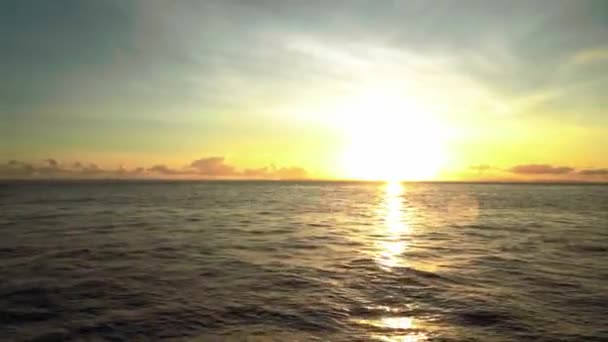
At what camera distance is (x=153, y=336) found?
420 inches

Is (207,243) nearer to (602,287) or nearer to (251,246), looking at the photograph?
(251,246)

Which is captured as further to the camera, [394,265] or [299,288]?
[394,265]

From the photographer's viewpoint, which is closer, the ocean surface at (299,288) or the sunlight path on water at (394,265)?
the sunlight path on water at (394,265)

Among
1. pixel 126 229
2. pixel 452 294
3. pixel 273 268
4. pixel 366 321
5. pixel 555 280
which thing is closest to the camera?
pixel 366 321

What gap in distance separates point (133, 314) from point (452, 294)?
10833 mm

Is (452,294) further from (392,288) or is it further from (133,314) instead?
(133,314)

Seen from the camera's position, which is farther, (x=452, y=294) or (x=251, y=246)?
(x=251, y=246)

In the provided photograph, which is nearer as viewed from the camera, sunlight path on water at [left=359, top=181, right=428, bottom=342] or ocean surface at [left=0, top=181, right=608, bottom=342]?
sunlight path on water at [left=359, top=181, right=428, bottom=342]

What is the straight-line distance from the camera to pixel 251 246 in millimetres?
25719

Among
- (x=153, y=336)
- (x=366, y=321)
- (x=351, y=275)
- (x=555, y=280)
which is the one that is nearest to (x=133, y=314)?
(x=153, y=336)

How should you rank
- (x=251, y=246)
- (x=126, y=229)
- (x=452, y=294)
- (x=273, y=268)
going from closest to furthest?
1. (x=452, y=294)
2. (x=273, y=268)
3. (x=251, y=246)
4. (x=126, y=229)

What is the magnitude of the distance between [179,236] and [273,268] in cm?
1361

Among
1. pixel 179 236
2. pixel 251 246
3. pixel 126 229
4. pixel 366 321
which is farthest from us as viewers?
pixel 126 229

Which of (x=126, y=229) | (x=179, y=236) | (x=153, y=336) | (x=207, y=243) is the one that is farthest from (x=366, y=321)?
(x=126, y=229)
